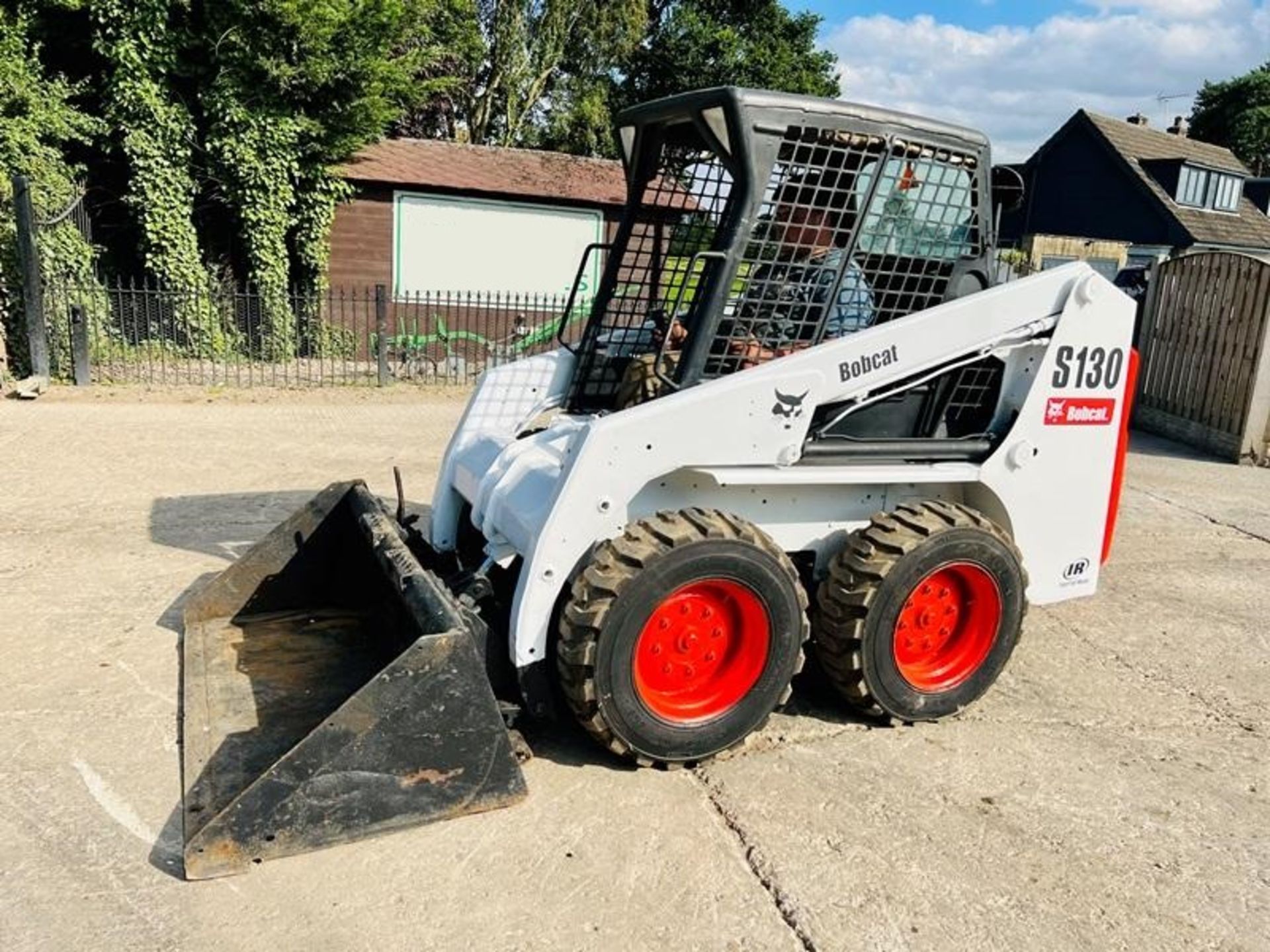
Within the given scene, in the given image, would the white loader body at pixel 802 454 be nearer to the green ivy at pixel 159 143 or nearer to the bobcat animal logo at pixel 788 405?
the bobcat animal logo at pixel 788 405

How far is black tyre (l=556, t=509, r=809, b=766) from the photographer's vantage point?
3191 millimetres

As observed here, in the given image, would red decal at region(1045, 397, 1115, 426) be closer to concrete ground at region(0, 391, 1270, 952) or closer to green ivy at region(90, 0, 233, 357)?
concrete ground at region(0, 391, 1270, 952)

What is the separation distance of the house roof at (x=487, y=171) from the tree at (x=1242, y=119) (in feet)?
146

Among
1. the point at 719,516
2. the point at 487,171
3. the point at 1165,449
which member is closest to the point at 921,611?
the point at 719,516

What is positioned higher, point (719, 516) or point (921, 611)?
point (719, 516)

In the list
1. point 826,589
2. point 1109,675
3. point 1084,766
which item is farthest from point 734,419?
point 1109,675

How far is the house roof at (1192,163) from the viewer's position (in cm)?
2967

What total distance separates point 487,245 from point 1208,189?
25084mm

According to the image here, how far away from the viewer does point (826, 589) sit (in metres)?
3.69

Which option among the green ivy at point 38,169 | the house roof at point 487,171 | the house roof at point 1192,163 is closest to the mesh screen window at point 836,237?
the green ivy at point 38,169

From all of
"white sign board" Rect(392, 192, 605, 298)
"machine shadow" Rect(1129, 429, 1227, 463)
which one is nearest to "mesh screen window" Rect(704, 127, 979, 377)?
"machine shadow" Rect(1129, 429, 1227, 463)

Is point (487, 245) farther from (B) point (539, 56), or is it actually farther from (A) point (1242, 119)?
(A) point (1242, 119)

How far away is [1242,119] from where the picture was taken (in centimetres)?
4991

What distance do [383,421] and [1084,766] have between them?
8.07 m
